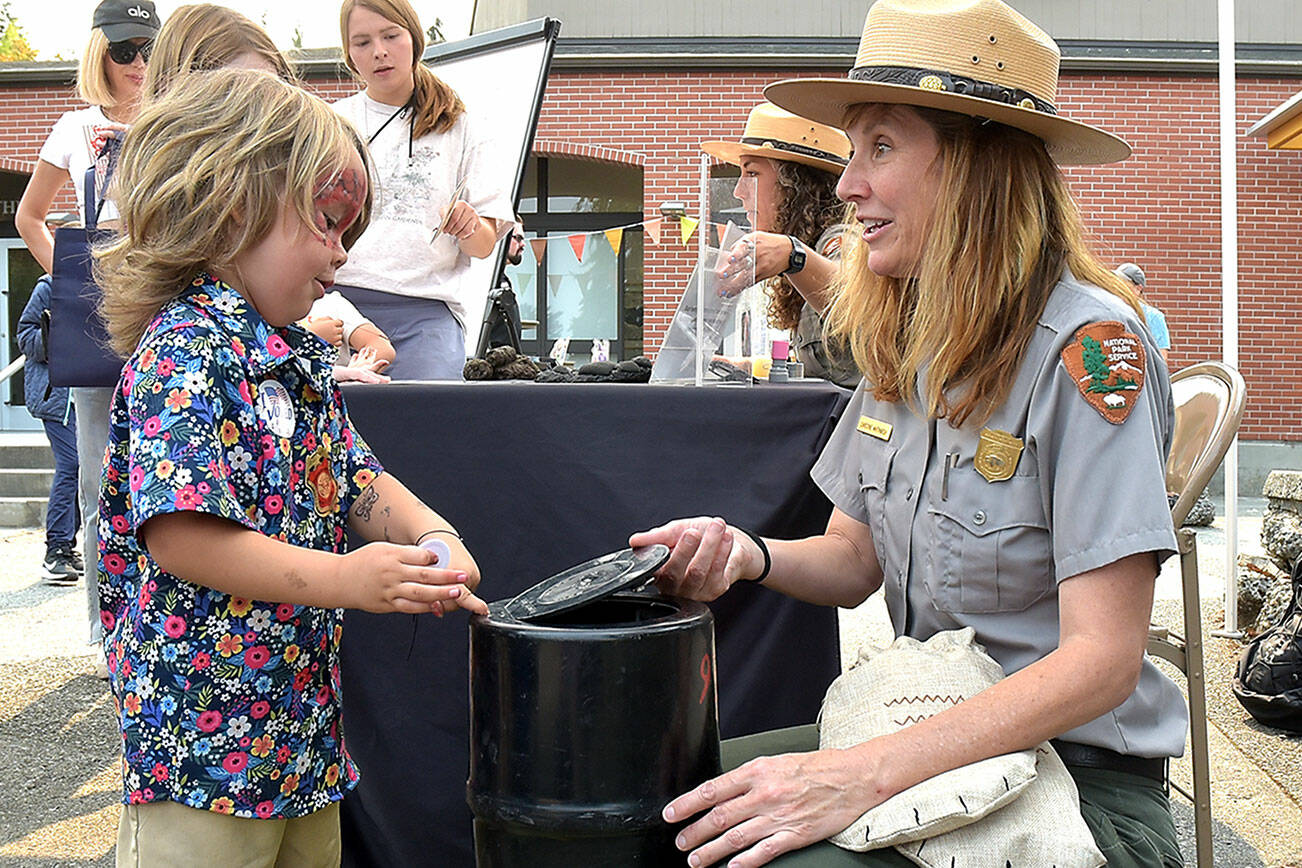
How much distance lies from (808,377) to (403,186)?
1.19 m

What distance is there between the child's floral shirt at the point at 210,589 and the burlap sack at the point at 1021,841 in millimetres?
830

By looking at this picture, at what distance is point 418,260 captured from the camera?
3191 mm

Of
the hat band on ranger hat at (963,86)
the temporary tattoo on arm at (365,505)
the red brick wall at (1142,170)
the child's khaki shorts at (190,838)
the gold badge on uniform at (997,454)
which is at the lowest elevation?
the child's khaki shorts at (190,838)

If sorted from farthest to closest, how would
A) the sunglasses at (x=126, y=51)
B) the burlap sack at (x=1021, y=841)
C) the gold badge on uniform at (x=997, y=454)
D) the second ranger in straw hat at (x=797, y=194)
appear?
the sunglasses at (x=126, y=51) → the second ranger in straw hat at (x=797, y=194) → the gold badge on uniform at (x=997, y=454) → the burlap sack at (x=1021, y=841)

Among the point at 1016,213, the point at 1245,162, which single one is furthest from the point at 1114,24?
the point at 1016,213

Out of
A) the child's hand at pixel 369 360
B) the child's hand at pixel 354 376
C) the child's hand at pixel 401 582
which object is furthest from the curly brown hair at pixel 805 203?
the child's hand at pixel 401 582

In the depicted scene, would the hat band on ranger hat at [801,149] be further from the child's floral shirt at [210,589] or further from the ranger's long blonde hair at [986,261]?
the child's floral shirt at [210,589]

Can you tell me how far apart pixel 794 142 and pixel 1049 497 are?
1845 millimetres

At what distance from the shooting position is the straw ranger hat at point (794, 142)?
319cm

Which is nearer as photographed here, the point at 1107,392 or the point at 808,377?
the point at 1107,392

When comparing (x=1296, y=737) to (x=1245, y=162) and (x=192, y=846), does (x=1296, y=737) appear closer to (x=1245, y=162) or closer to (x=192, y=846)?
(x=192, y=846)

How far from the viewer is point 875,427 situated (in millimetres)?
1848

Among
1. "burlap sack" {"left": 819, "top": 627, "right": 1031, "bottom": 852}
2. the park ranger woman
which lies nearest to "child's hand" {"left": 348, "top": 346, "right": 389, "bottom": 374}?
the park ranger woman

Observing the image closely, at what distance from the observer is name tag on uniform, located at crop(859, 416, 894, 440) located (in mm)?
1817
